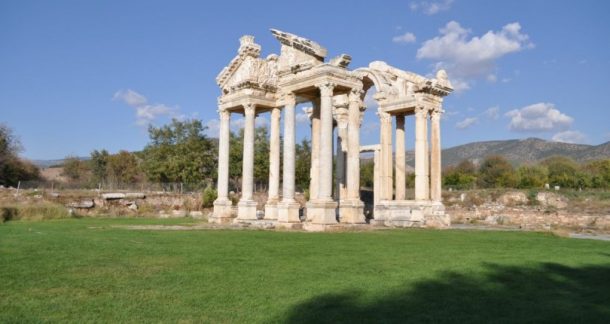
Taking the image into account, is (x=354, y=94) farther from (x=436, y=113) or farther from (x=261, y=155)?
(x=261, y=155)

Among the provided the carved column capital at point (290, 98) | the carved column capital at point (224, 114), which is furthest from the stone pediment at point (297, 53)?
the carved column capital at point (224, 114)

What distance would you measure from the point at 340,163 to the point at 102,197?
74.7ft

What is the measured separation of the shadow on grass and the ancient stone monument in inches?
522

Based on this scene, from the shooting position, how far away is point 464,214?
37219 millimetres

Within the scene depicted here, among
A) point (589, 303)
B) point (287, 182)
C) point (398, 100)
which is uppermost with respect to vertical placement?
point (398, 100)

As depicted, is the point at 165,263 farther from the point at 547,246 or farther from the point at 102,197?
the point at 102,197

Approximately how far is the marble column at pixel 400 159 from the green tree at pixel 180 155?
38054 millimetres

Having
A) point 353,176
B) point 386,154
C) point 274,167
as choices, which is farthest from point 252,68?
point 386,154

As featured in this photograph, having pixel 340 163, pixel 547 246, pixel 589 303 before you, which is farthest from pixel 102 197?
pixel 589 303

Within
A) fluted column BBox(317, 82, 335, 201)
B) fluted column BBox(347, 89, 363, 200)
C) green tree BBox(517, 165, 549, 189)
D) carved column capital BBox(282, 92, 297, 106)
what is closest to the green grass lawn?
fluted column BBox(317, 82, 335, 201)

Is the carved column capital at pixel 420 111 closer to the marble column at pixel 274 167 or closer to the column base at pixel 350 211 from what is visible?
the column base at pixel 350 211

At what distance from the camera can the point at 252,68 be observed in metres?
27.4

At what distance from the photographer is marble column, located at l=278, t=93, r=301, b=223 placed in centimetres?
2444

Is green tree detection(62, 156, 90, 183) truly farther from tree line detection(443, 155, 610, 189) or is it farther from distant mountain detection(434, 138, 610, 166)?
distant mountain detection(434, 138, 610, 166)
